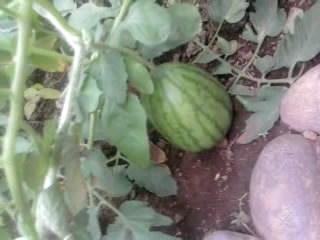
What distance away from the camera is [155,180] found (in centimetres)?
134

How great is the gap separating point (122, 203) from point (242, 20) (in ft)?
1.37

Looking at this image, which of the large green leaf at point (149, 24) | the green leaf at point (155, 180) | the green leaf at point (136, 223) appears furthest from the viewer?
the green leaf at point (155, 180)

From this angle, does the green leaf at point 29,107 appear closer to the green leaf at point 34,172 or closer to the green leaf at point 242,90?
the green leaf at point 242,90

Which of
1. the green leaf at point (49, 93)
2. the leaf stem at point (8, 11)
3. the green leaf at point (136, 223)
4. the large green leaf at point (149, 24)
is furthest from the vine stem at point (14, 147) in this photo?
the green leaf at point (49, 93)

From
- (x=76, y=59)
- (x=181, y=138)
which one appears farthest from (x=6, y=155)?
(x=181, y=138)

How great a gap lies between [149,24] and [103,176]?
29cm

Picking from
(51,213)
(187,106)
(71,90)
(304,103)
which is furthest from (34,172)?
(304,103)

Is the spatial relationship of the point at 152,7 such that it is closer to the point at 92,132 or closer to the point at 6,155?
the point at 92,132

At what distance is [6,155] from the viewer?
0.88 metres

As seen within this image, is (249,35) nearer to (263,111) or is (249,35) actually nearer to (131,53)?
(263,111)

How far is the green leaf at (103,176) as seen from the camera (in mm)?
1249

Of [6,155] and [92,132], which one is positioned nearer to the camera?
[6,155]

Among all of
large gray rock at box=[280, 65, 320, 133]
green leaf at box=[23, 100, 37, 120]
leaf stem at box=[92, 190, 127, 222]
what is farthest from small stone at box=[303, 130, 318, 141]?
green leaf at box=[23, 100, 37, 120]

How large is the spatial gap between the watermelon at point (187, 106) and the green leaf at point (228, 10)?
128 mm
